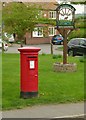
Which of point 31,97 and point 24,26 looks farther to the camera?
point 24,26

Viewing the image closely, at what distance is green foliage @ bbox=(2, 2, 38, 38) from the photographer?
105 ft

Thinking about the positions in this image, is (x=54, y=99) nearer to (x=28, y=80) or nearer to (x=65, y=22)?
(x=28, y=80)

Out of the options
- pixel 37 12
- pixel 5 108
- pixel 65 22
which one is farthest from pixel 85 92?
pixel 37 12

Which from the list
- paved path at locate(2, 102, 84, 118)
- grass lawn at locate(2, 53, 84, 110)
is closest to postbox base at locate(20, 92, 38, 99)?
grass lawn at locate(2, 53, 84, 110)

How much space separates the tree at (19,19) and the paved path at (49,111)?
880 inches

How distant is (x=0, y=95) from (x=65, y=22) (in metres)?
6.29

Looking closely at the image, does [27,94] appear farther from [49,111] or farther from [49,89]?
[49,89]

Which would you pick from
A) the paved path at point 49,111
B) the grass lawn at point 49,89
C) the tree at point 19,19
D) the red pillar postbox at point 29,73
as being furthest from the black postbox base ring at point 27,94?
the tree at point 19,19

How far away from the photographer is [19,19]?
1248 inches

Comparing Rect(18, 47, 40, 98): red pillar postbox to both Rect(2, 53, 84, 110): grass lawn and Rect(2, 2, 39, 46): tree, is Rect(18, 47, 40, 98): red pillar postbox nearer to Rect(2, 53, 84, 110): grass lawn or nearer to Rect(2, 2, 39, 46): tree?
Rect(2, 53, 84, 110): grass lawn

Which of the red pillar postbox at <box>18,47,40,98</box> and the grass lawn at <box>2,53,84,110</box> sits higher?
the red pillar postbox at <box>18,47,40,98</box>

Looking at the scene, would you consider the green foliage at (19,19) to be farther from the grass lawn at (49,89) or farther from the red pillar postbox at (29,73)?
the red pillar postbox at (29,73)

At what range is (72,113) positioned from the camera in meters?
9.00

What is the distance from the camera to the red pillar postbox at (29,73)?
33.6 feet
